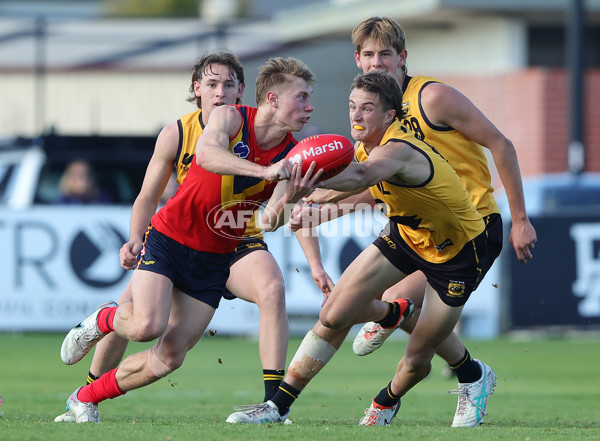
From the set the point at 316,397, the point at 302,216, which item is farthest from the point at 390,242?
the point at 316,397

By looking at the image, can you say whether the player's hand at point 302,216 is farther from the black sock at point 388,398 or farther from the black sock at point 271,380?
the black sock at point 388,398

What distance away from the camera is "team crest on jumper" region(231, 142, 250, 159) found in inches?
284

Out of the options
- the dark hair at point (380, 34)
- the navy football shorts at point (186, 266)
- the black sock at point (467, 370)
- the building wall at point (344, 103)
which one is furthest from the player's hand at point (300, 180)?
the building wall at point (344, 103)

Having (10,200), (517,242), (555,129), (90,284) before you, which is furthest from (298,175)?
(555,129)

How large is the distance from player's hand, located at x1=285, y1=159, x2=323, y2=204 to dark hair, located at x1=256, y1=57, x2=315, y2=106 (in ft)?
3.11

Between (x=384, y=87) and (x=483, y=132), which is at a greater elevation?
(x=384, y=87)

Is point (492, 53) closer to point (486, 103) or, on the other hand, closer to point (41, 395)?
point (486, 103)

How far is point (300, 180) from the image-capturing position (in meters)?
6.44

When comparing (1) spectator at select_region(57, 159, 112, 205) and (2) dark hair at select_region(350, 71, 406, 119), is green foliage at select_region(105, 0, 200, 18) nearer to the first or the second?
(1) spectator at select_region(57, 159, 112, 205)

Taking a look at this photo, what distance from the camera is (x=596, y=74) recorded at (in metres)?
22.6

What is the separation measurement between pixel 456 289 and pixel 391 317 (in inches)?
24.5

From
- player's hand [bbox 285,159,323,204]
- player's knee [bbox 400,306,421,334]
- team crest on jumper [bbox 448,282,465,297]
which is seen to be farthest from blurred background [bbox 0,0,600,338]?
player's hand [bbox 285,159,323,204]

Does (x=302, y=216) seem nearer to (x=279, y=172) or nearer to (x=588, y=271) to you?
(x=279, y=172)

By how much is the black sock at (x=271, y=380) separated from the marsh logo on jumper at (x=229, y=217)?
2.99 feet
